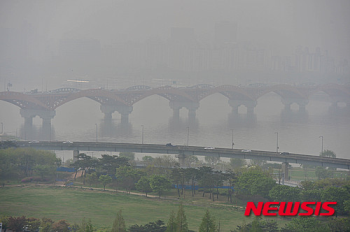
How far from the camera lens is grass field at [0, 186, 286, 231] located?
38.4 feet

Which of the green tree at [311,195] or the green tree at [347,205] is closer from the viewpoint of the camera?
the green tree at [347,205]

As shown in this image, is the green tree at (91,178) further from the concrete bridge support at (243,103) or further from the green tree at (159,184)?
the concrete bridge support at (243,103)

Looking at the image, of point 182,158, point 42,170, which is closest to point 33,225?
point 42,170

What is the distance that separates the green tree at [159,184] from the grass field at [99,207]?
1.16 ft

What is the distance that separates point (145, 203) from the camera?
520 inches

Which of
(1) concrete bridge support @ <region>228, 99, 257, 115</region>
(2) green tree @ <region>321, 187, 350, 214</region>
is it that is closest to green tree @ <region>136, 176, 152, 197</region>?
(2) green tree @ <region>321, 187, 350, 214</region>

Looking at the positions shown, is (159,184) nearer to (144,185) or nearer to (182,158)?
(144,185)

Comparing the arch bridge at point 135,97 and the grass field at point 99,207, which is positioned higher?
the arch bridge at point 135,97

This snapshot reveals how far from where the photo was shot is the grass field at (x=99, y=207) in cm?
1172

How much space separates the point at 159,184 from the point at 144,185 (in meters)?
0.54

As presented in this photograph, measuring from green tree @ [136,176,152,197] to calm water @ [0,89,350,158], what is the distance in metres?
11.1

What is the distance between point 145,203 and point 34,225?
355cm

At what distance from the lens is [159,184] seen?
1403 centimetres

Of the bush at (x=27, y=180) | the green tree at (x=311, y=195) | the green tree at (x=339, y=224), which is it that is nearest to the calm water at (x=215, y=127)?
the bush at (x=27, y=180)
